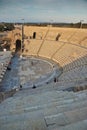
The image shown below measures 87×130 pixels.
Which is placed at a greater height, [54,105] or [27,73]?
[54,105]

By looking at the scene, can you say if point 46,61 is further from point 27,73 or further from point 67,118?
point 67,118

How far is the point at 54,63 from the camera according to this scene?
2947 centimetres

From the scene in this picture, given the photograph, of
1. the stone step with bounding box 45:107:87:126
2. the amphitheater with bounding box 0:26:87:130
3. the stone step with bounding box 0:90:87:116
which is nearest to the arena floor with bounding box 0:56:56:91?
the amphitheater with bounding box 0:26:87:130

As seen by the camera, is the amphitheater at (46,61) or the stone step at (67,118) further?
the amphitheater at (46,61)

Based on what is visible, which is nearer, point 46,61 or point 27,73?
point 27,73

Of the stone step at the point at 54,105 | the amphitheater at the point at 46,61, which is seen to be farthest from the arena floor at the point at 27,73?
the stone step at the point at 54,105

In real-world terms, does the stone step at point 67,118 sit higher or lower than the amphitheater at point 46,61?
higher

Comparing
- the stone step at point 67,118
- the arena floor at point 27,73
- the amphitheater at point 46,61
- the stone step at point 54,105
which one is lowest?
the arena floor at point 27,73

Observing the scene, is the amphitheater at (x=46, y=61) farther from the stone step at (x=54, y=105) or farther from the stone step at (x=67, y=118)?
the stone step at (x=67, y=118)

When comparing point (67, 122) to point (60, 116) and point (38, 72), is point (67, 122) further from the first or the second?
point (38, 72)

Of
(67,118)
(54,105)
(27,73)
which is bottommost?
(27,73)

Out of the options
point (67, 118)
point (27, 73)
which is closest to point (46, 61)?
point (27, 73)

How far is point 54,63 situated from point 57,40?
751 cm

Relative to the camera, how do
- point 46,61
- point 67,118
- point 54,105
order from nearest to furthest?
point 67,118 → point 54,105 → point 46,61
